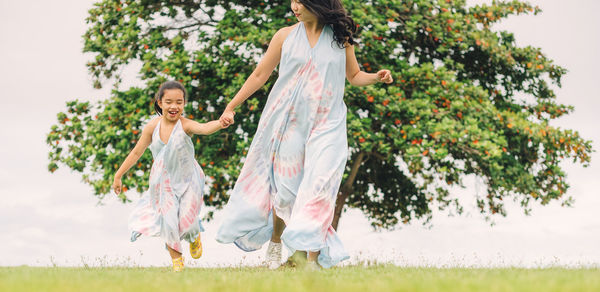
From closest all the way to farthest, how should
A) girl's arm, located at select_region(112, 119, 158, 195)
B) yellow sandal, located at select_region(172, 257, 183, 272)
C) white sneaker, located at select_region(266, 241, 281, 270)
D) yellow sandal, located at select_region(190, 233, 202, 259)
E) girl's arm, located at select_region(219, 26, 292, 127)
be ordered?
girl's arm, located at select_region(219, 26, 292, 127) → white sneaker, located at select_region(266, 241, 281, 270) → yellow sandal, located at select_region(172, 257, 183, 272) → girl's arm, located at select_region(112, 119, 158, 195) → yellow sandal, located at select_region(190, 233, 202, 259)

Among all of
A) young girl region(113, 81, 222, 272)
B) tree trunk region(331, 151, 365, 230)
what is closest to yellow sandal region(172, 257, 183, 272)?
young girl region(113, 81, 222, 272)

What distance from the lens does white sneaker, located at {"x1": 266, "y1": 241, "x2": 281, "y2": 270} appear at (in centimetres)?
697

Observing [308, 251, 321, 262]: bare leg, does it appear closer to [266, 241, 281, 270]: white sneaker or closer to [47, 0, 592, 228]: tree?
[266, 241, 281, 270]: white sneaker

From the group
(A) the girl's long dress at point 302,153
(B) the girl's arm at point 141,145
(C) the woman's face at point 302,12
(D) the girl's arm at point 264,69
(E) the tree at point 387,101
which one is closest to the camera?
(A) the girl's long dress at point 302,153

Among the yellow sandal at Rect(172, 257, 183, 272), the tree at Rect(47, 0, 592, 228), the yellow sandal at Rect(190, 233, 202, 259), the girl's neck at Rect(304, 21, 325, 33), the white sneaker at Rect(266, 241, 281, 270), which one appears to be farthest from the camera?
the tree at Rect(47, 0, 592, 228)

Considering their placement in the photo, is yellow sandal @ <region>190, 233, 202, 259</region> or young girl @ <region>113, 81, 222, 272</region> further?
yellow sandal @ <region>190, 233, 202, 259</region>

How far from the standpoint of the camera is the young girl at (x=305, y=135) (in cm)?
629

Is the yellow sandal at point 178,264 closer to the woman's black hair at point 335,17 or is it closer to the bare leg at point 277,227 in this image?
the bare leg at point 277,227

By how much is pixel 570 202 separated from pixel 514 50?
12.4 feet

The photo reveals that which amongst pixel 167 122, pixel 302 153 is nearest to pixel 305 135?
pixel 302 153

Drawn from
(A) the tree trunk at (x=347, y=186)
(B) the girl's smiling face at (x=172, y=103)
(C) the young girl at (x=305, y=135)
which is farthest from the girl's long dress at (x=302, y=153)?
(A) the tree trunk at (x=347, y=186)

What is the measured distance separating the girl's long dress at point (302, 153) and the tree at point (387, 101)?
13.3 ft

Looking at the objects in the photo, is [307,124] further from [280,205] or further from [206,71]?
[206,71]

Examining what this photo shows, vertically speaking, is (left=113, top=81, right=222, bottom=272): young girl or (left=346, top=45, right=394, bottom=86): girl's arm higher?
(left=346, top=45, right=394, bottom=86): girl's arm
